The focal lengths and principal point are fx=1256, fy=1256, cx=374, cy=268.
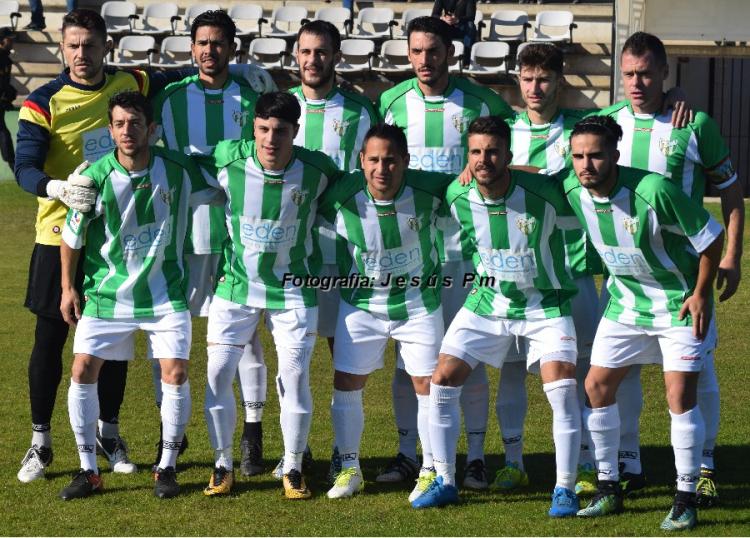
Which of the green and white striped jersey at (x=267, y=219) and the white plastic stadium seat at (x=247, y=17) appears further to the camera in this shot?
the white plastic stadium seat at (x=247, y=17)

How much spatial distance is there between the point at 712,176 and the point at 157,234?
8.32 feet

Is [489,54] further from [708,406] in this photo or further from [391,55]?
[708,406]

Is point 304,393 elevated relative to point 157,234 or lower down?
lower down

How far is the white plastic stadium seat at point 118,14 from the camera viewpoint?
20703mm

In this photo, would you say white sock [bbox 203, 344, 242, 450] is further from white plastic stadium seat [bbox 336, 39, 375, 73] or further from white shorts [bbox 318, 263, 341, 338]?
white plastic stadium seat [bbox 336, 39, 375, 73]

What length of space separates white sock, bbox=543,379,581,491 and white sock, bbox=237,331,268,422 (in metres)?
1.55

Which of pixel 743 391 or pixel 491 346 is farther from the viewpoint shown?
pixel 743 391

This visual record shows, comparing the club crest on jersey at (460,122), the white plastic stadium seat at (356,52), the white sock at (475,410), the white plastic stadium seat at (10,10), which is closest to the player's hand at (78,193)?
the club crest on jersey at (460,122)

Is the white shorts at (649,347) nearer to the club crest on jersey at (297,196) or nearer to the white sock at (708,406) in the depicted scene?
the white sock at (708,406)

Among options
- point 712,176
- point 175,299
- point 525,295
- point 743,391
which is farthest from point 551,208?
point 743,391

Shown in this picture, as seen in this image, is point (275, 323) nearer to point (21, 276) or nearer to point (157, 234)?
point (157, 234)

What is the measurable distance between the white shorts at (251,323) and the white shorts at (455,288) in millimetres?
734

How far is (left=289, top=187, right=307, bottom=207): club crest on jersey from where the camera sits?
18.6 feet

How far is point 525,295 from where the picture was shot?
5.48m
